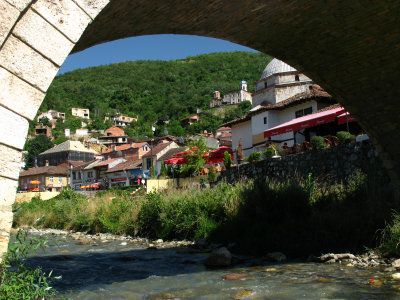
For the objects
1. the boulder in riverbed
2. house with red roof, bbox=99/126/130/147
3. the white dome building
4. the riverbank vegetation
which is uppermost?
house with red roof, bbox=99/126/130/147

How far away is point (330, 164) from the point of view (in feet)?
38.2

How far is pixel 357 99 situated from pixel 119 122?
101314 millimetres

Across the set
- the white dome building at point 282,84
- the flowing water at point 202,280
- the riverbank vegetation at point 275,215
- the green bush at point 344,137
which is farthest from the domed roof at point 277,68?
the flowing water at point 202,280

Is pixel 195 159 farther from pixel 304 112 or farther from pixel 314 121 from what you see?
pixel 314 121

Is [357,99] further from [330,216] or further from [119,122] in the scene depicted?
[119,122]

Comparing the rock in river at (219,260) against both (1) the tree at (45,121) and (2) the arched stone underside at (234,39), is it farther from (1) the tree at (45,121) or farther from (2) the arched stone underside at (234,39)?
(1) the tree at (45,121)

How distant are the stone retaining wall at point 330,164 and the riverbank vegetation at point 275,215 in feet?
1.24

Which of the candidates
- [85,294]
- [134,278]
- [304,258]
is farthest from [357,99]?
[85,294]

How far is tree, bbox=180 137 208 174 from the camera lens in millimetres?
25703

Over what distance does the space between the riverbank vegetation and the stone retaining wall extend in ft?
1.24

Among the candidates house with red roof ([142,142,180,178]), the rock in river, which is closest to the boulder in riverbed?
the rock in river

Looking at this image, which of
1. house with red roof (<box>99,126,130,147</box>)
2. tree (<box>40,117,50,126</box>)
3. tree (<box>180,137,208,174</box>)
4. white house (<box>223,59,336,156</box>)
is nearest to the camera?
white house (<box>223,59,336,156</box>)

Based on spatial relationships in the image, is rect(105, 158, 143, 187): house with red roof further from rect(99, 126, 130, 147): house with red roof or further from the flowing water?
rect(99, 126, 130, 147): house with red roof

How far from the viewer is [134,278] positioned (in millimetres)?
7367
